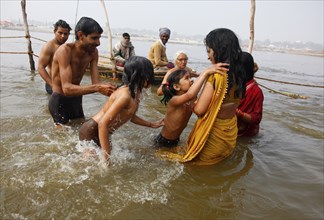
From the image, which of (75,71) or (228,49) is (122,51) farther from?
(228,49)

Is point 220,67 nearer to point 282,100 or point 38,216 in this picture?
point 38,216

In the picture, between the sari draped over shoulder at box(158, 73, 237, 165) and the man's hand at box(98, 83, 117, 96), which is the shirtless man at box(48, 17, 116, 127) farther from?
the sari draped over shoulder at box(158, 73, 237, 165)

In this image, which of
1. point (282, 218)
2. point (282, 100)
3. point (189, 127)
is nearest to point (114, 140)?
point (189, 127)

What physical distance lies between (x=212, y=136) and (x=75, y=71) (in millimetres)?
2036

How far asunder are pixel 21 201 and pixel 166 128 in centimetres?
178

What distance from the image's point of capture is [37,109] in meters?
5.69

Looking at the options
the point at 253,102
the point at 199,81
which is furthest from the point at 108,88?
the point at 253,102

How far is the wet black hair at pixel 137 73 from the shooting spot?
8.95 ft

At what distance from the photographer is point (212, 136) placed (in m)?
3.10

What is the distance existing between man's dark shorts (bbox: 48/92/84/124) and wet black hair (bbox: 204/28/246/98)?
7.15ft

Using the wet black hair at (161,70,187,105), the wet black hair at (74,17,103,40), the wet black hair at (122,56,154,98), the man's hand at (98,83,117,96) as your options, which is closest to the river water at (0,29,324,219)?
the man's hand at (98,83,117,96)

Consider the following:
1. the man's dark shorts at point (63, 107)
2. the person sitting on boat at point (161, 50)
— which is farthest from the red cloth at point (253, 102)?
the person sitting on boat at point (161, 50)

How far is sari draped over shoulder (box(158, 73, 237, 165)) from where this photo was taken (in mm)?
2844

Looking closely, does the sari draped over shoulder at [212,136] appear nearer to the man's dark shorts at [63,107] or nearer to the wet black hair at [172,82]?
the wet black hair at [172,82]
